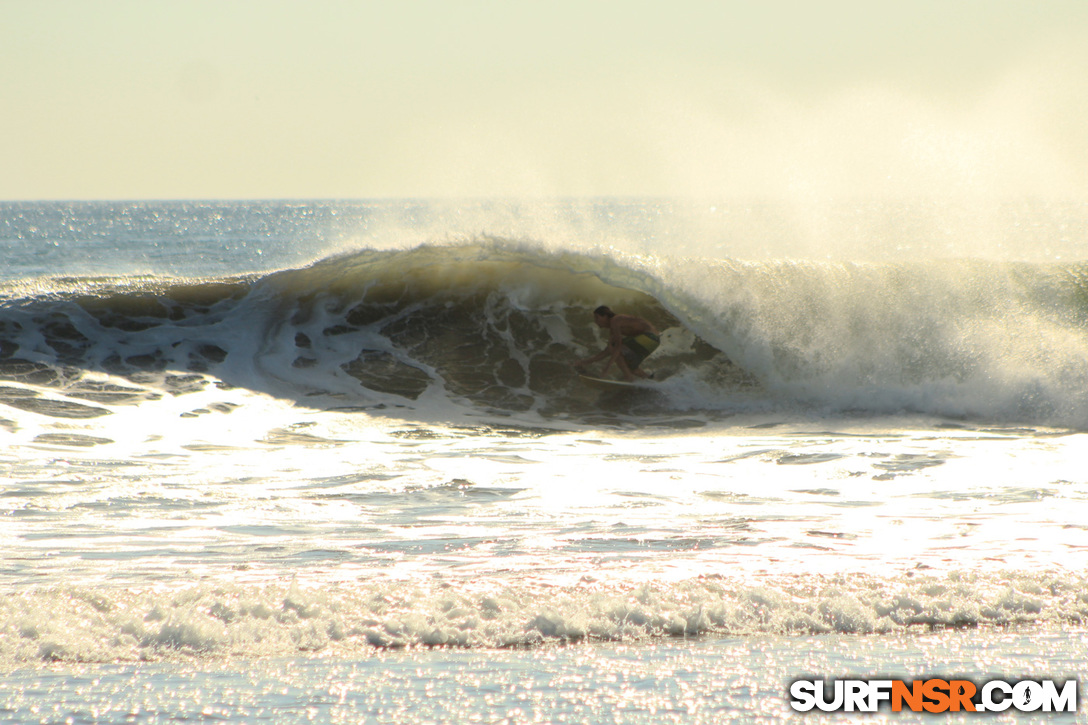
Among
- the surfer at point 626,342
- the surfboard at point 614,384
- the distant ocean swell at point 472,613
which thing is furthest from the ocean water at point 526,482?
the surfer at point 626,342

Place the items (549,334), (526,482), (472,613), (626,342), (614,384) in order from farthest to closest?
(549,334)
(626,342)
(614,384)
(526,482)
(472,613)

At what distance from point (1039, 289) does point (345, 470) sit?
9846 mm

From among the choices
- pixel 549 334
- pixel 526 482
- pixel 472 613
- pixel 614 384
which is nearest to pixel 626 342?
pixel 614 384

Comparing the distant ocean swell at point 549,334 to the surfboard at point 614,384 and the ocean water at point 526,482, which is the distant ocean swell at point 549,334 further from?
the surfboard at point 614,384

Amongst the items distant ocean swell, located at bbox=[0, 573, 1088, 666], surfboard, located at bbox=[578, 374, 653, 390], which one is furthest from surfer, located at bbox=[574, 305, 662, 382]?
distant ocean swell, located at bbox=[0, 573, 1088, 666]

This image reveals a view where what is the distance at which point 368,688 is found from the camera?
3.30 m

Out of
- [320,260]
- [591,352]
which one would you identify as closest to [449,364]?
[591,352]

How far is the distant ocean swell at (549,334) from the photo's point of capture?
10734 mm

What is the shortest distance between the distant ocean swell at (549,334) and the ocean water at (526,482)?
51 millimetres

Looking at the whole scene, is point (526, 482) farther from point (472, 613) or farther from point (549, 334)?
point (549, 334)

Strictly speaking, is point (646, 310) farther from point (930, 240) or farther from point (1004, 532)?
point (930, 240)

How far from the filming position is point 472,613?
3.93 metres

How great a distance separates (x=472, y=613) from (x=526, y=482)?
9.69 feet

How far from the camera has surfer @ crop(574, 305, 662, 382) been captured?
11430 millimetres
